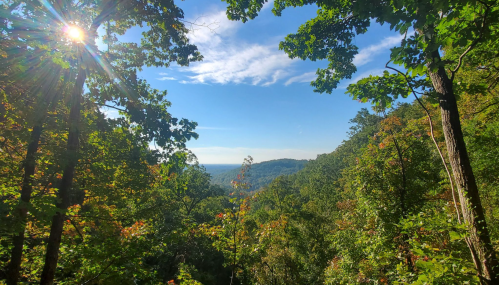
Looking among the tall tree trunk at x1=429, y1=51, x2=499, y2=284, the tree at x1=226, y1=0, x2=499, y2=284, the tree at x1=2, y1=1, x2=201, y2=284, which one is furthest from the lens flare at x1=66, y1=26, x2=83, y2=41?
the tall tree trunk at x1=429, y1=51, x2=499, y2=284

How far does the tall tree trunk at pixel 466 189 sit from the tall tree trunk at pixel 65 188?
5942mm

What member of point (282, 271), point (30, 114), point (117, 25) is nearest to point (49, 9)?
point (30, 114)

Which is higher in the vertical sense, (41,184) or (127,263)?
(41,184)

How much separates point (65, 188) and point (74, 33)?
327 cm

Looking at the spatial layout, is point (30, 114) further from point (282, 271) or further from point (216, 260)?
point (216, 260)

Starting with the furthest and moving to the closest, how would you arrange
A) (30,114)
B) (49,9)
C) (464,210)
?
1. (49,9)
2. (30,114)
3. (464,210)

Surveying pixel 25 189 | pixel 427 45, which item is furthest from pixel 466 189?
pixel 25 189

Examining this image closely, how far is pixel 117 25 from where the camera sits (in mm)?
5633

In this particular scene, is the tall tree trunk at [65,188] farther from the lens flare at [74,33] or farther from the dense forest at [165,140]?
the lens flare at [74,33]

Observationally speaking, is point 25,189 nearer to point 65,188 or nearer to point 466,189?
point 65,188

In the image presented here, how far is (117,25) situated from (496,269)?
347 inches

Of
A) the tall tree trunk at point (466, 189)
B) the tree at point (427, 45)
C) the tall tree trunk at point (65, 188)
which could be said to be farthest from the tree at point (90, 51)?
the tall tree trunk at point (466, 189)

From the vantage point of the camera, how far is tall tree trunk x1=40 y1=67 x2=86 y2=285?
3849mm

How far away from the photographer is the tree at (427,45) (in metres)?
2.20
